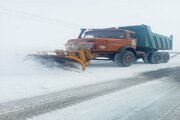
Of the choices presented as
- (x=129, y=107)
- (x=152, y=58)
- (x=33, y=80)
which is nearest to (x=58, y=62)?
(x=33, y=80)

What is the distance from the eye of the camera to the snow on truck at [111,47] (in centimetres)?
1310

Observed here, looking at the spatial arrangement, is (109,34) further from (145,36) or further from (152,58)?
(152,58)

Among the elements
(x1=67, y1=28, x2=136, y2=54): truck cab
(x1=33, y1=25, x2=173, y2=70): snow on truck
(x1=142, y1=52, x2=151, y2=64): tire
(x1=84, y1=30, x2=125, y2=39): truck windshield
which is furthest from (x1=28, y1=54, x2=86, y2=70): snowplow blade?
(x1=142, y1=52, x2=151, y2=64): tire

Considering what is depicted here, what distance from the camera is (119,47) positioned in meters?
15.1

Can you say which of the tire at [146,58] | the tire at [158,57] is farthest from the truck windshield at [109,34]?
the tire at [158,57]

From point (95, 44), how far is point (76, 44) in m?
0.80

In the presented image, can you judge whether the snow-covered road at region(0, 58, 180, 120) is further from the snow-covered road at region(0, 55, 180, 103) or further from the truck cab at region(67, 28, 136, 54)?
the truck cab at region(67, 28, 136, 54)

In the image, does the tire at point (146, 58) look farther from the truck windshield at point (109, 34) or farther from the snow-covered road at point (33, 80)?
the snow-covered road at point (33, 80)

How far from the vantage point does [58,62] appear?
12.5 metres

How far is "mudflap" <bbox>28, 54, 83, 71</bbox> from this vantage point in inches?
477

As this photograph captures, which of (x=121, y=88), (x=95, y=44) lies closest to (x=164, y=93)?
(x=121, y=88)

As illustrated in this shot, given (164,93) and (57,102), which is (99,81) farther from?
(57,102)

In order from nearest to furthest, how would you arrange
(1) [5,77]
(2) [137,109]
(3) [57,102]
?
(2) [137,109]
(3) [57,102]
(1) [5,77]

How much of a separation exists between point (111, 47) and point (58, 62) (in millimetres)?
3089
